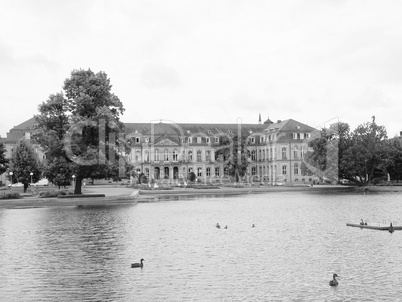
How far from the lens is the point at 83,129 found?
72125mm

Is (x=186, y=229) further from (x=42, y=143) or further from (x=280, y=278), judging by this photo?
(x=42, y=143)

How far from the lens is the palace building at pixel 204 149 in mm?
147625

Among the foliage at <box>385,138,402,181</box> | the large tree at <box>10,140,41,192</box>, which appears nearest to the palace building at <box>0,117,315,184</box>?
the foliage at <box>385,138,402,181</box>

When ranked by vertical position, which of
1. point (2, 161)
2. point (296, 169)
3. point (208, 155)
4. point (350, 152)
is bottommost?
point (296, 169)

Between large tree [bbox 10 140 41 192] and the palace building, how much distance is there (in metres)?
49.8

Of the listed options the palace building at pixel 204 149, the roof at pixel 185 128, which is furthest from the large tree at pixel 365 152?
the roof at pixel 185 128

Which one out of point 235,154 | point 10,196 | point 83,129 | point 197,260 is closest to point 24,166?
point 10,196

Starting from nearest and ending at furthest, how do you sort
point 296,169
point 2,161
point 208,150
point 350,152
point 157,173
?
1. point 2,161
2. point 350,152
3. point 296,169
4. point 157,173
5. point 208,150

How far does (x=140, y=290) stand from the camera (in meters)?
22.3

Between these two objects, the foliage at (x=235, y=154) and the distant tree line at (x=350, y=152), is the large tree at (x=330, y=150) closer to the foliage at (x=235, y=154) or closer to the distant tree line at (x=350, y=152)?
the distant tree line at (x=350, y=152)

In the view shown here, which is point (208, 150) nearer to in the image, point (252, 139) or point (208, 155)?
point (208, 155)

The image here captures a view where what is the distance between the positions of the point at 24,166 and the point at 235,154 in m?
53.1

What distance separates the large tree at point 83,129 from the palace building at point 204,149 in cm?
7131

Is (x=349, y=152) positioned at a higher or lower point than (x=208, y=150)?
lower
